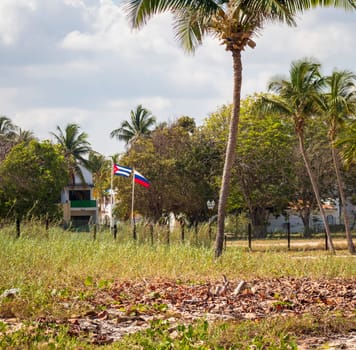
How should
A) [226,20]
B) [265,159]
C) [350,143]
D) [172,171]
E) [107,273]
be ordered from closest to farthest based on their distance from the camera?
[107,273] < [226,20] < [350,143] < [265,159] < [172,171]

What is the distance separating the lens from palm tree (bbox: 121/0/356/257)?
1764 cm

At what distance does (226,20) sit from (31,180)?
104 feet

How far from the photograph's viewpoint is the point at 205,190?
51.3 meters

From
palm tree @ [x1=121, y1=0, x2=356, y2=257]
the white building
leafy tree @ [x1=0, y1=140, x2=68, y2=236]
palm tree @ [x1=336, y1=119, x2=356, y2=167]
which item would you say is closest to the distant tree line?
leafy tree @ [x1=0, y1=140, x2=68, y2=236]

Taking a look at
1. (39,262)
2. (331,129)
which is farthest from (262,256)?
(331,129)

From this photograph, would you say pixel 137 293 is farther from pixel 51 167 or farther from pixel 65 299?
pixel 51 167

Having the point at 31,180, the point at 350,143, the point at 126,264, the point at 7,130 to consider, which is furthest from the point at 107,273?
the point at 7,130

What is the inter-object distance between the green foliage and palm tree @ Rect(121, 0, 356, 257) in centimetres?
2972

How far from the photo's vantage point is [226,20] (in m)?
18.9

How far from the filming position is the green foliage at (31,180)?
155ft

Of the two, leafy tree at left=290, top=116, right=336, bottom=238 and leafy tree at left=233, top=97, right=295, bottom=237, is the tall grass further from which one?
leafy tree at left=233, top=97, right=295, bottom=237

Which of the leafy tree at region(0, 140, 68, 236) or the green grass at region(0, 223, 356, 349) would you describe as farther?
the leafy tree at region(0, 140, 68, 236)

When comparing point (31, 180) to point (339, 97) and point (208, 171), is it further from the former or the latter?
point (339, 97)

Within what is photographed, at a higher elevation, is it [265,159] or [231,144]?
[265,159]
